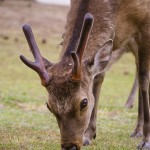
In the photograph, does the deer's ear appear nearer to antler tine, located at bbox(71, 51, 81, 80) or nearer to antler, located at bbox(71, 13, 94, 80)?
antler, located at bbox(71, 13, 94, 80)

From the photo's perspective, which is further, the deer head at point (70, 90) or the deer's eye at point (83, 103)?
the deer's eye at point (83, 103)

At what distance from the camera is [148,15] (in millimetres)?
9570

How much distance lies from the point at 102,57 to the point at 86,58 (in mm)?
233

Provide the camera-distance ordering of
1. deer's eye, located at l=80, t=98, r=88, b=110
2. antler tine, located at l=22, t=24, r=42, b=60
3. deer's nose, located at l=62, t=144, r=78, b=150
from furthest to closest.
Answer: antler tine, located at l=22, t=24, r=42, b=60, deer's eye, located at l=80, t=98, r=88, b=110, deer's nose, located at l=62, t=144, r=78, b=150

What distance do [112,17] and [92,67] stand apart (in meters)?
1.22

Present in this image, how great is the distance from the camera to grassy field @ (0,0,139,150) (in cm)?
967

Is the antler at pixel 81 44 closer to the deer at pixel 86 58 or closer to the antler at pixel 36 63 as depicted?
the deer at pixel 86 58

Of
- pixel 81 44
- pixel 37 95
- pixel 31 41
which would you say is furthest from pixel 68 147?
pixel 37 95

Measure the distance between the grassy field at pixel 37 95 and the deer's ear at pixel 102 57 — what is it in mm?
1324

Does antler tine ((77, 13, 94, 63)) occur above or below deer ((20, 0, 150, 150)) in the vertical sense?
above

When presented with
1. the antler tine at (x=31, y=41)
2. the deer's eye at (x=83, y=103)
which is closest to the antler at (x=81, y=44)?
the deer's eye at (x=83, y=103)

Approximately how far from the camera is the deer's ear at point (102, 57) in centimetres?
831

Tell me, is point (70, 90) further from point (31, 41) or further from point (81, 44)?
point (31, 41)

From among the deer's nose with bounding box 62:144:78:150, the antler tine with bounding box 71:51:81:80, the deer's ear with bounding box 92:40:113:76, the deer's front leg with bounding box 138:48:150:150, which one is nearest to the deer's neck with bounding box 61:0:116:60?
the deer's ear with bounding box 92:40:113:76
